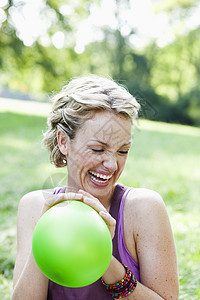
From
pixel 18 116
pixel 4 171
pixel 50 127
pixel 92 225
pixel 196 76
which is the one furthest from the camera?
pixel 196 76

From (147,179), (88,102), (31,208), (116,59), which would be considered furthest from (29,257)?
(116,59)

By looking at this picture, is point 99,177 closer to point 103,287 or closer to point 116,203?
point 116,203

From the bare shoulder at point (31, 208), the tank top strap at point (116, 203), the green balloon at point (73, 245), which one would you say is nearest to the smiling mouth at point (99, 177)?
the tank top strap at point (116, 203)

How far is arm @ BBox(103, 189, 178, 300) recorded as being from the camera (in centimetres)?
202

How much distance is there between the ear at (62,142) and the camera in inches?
88.8

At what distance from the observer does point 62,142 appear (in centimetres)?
229

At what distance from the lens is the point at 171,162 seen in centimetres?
993

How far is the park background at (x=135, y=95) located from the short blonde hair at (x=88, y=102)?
323 millimetres

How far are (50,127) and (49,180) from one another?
515mm

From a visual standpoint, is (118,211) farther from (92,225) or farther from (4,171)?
(4,171)

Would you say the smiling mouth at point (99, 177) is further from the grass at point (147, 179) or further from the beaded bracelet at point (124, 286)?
the beaded bracelet at point (124, 286)

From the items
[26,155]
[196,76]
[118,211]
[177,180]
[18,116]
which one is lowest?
[196,76]

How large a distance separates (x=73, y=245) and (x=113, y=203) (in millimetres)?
671

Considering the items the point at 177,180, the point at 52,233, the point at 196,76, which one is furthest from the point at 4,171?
the point at 196,76
